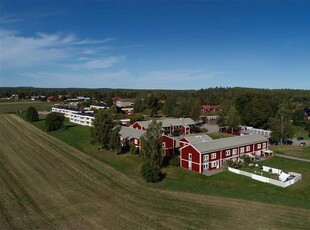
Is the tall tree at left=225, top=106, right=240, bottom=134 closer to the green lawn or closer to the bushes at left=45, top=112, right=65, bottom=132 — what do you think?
the green lawn

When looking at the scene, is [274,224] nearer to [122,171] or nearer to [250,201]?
[250,201]

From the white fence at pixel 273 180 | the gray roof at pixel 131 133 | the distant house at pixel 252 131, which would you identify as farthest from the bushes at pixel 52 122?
the white fence at pixel 273 180

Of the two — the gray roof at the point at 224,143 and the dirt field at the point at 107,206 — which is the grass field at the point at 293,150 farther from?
the dirt field at the point at 107,206

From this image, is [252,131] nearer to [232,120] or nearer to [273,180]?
[232,120]

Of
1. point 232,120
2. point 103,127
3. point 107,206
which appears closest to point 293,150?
point 232,120

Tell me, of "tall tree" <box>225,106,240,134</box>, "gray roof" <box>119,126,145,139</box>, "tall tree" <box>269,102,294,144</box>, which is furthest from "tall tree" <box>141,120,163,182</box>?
"tall tree" <box>225,106,240,134</box>
